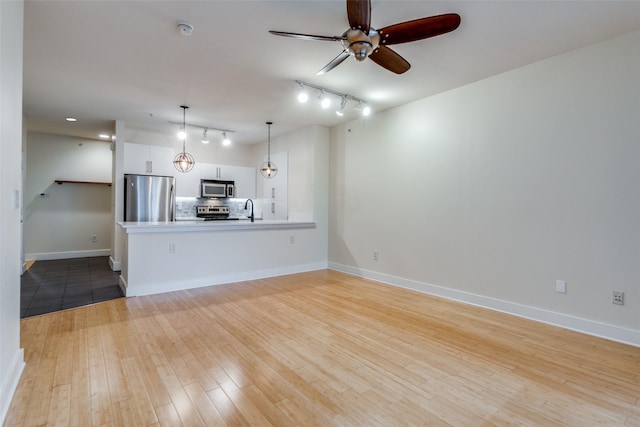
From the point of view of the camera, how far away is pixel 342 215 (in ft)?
17.8

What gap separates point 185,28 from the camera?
2531 millimetres

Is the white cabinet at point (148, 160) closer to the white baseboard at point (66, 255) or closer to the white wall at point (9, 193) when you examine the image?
the white baseboard at point (66, 255)

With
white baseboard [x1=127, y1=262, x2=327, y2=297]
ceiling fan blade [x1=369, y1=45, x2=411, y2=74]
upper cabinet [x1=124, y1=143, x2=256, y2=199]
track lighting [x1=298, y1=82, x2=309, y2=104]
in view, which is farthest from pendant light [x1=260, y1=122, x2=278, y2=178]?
ceiling fan blade [x1=369, y1=45, x2=411, y2=74]

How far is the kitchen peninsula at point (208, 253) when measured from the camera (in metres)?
3.84

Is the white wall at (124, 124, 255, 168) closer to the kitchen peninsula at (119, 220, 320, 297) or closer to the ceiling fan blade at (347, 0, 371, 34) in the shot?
the kitchen peninsula at (119, 220, 320, 297)

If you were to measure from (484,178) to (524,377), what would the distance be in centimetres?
218

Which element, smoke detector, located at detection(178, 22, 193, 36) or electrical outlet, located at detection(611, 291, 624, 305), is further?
electrical outlet, located at detection(611, 291, 624, 305)

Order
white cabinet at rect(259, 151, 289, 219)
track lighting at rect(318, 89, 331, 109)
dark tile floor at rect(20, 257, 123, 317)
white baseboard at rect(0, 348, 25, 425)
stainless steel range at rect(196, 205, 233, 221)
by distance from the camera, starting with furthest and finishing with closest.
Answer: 1. stainless steel range at rect(196, 205, 233, 221)
2. white cabinet at rect(259, 151, 289, 219)
3. track lighting at rect(318, 89, 331, 109)
4. dark tile floor at rect(20, 257, 123, 317)
5. white baseboard at rect(0, 348, 25, 425)

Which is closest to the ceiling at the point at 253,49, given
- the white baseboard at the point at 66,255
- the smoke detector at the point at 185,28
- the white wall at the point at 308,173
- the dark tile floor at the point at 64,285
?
the smoke detector at the point at 185,28

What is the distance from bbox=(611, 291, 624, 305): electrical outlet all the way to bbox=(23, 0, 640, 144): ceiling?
224 cm

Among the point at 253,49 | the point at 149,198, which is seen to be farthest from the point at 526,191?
the point at 149,198

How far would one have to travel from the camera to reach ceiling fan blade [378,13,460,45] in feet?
6.76

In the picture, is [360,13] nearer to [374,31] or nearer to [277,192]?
[374,31]

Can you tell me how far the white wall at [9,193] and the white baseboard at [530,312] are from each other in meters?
3.99
